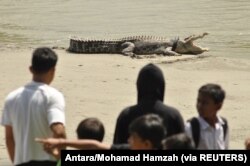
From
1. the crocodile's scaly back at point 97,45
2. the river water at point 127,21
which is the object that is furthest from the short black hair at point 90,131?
the crocodile's scaly back at point 97,45

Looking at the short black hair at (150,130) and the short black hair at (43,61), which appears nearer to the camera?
the short black hair at (150,130)

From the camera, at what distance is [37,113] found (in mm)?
5004

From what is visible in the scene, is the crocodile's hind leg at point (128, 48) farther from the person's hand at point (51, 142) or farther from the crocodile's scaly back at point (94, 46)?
the person's hand at point (51, 142)

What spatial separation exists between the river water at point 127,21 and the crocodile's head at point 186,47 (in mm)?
399

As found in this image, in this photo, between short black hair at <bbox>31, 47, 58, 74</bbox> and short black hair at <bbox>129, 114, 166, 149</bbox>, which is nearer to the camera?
short black hair at <bbox>129, 114, 166, 149</bbox>

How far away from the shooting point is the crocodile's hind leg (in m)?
15.5

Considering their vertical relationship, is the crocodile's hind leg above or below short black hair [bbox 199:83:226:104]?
below

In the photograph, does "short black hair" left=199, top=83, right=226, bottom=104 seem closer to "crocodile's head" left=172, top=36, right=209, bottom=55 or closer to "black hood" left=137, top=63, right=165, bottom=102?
"black hood" left=137, top=63, right=165, bottom=102

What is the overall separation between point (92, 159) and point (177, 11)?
58.9 feet

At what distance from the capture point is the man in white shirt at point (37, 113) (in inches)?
197

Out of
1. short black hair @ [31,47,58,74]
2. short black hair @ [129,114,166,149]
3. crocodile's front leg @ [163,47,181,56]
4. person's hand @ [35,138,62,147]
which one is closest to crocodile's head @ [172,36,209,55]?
crocodile's front leg @ [163,47,181,56]

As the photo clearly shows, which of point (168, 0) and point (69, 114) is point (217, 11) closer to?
point (168, 0)

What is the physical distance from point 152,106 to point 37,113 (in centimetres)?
84

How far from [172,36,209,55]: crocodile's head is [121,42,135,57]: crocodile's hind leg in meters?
0.96
